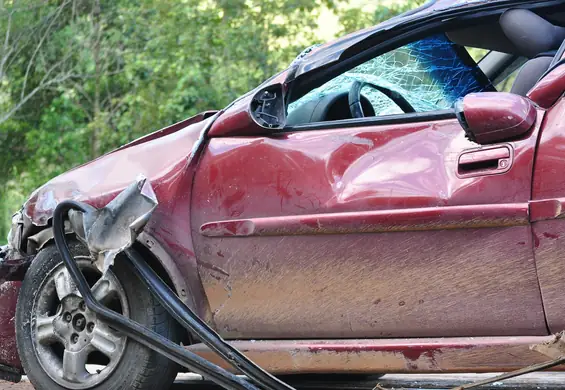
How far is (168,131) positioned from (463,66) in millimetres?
1474

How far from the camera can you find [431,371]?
129 inches

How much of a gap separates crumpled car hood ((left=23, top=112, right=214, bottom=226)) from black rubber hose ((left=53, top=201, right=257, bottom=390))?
0.46ft

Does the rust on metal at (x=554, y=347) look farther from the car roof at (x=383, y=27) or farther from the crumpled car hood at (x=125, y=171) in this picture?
the crumpled car hood at (x=125, y=171)

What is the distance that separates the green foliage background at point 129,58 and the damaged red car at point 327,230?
13.9 metres

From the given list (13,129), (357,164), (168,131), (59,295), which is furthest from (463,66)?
(13,129)

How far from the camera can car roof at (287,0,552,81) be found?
3.72m

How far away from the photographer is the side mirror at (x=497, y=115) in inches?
123

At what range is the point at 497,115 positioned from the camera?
3.14 meters

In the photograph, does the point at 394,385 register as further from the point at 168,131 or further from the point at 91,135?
the point at 91,135

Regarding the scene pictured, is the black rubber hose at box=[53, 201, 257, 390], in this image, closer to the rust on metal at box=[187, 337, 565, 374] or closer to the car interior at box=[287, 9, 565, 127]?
the rust on metal at box=[187, 337, 565, 374]

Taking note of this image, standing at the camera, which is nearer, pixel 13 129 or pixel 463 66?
pixel 463 66

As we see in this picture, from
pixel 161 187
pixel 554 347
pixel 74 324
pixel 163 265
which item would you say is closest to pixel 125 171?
pixel 161 187

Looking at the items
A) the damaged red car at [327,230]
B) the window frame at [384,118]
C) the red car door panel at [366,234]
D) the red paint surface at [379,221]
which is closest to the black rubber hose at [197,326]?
the damaged red car at [327,230]

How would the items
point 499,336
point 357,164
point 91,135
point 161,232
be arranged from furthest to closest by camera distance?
point 91,135 < point 161,232 < point 357,164 < point 499,336
